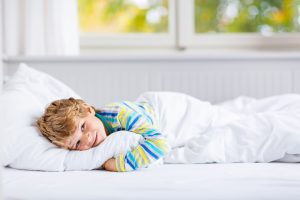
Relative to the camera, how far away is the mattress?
3.81 ft

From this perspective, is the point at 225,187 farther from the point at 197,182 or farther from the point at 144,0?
the point at 144,0

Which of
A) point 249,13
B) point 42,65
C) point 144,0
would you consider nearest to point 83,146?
point 42,65

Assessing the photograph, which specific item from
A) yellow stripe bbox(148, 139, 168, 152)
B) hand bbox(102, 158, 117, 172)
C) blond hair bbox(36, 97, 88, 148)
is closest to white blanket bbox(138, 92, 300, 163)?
yellow stripe bbox(148, 139, 168, 152)

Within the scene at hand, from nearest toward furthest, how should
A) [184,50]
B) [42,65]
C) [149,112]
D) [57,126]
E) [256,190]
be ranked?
[256,190]
[57,126]
[149,112]
[42,65]
[184,50]

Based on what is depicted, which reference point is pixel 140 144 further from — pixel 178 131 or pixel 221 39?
pixel 221 39

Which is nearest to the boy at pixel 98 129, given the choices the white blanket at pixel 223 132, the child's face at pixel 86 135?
the child's face at pixel 86 135

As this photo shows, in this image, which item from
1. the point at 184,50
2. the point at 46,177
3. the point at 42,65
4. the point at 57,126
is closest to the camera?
the point at 46,177

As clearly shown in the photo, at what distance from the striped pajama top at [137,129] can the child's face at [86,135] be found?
0.25 ft

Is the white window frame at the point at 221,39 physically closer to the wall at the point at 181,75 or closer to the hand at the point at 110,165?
the wall at the point at 181,75

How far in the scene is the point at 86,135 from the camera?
4.73 feet

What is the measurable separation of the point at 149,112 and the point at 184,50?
95cm

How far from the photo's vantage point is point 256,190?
1.17 meters

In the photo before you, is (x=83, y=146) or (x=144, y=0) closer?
(x=83, y=146)

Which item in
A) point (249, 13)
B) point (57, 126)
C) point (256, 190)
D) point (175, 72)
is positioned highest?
point (249, 13)
